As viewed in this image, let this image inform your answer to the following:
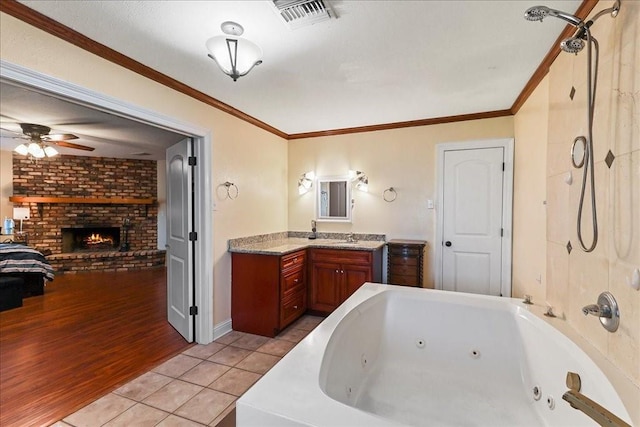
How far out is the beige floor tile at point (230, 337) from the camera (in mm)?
2789

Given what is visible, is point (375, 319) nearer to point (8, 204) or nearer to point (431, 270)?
point (431, 270)

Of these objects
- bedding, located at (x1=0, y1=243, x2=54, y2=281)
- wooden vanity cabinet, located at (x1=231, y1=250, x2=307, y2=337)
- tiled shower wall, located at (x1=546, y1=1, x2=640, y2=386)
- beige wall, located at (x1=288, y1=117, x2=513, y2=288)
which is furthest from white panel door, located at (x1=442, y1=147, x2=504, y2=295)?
bedding, located at (x1=0, y1=243, x2=54, y2=281)

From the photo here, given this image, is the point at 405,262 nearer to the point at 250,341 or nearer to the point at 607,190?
the point at 250,341

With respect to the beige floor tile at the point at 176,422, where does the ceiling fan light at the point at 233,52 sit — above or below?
above

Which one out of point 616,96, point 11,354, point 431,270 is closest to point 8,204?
point 11,354

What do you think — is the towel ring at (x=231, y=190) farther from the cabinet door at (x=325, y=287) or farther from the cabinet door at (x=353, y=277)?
the cabinet door at (x=353, y=277)

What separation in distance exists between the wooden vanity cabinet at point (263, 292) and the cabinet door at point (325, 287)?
0.30 metres

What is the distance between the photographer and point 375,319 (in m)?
2.16

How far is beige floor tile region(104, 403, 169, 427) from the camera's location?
1.69 m

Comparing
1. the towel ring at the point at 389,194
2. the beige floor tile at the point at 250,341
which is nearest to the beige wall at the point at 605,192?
the towel ring at the point at 389,194

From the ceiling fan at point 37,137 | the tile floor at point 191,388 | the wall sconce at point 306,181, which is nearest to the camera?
the tile floor at point 191,388

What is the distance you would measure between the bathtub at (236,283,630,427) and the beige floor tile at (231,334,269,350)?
46.3 inches

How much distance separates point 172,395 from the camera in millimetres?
1957

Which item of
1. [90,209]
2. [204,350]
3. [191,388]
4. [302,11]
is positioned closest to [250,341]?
[204,350]
